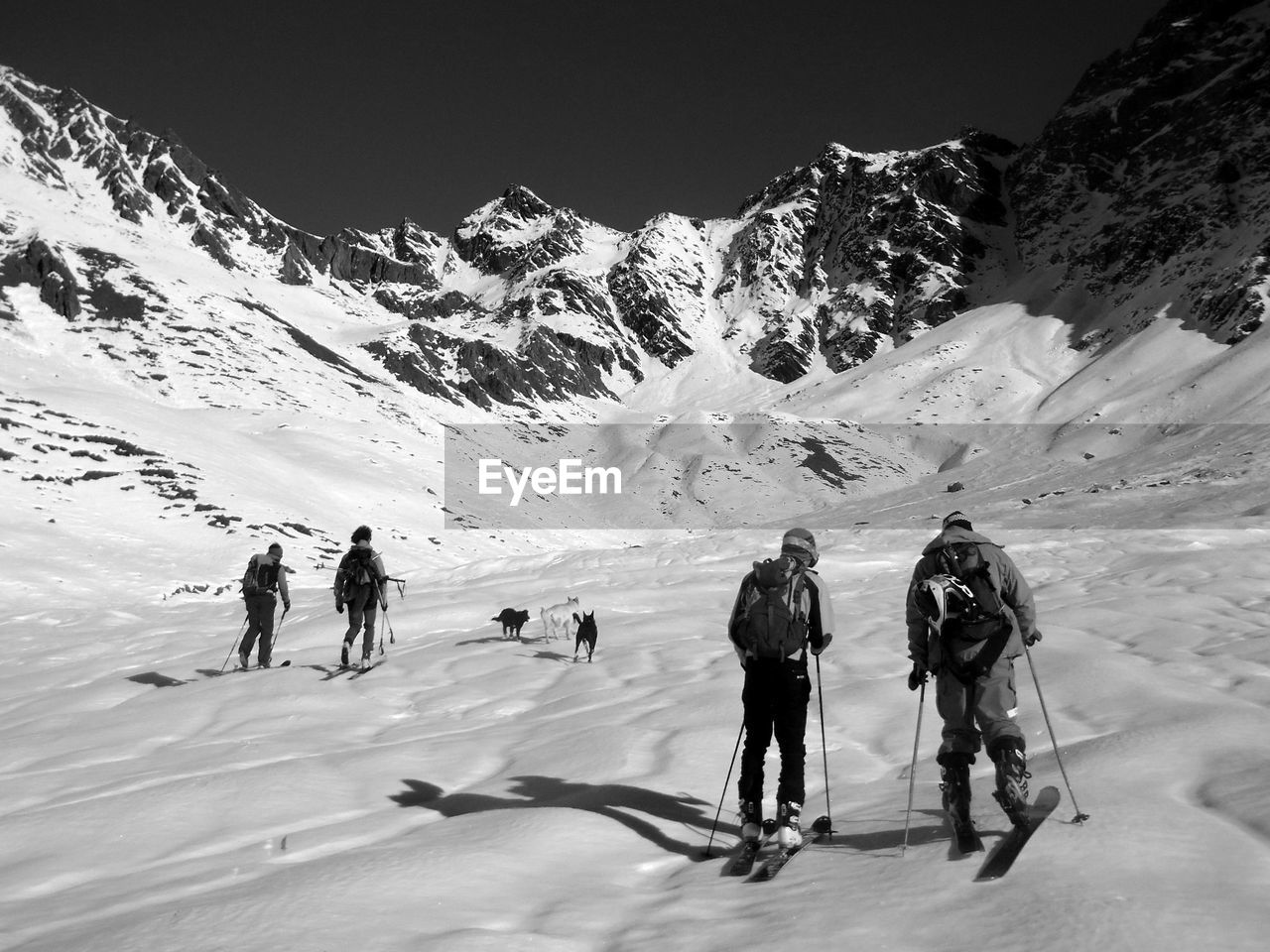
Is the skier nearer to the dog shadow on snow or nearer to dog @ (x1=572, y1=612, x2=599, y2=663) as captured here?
the dog shadow on snow

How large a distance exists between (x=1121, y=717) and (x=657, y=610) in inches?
466

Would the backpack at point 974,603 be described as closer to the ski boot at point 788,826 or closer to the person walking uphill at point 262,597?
the ski boot at point 788,826

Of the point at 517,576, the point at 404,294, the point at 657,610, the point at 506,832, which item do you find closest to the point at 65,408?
the point at 517,576

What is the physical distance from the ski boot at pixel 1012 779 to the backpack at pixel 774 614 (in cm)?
138

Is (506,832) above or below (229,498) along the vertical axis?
below

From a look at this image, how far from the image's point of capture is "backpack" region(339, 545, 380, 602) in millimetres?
13208

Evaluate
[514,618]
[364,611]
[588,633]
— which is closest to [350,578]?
[364,611]

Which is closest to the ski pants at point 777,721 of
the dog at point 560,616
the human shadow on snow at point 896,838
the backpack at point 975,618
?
the human shadow on snow at point 896,838

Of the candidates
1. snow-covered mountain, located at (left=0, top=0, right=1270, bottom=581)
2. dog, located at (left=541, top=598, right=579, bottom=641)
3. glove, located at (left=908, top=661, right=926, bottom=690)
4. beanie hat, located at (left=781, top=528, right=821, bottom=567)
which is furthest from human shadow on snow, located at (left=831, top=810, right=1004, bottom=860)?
snow-covered mountain, located at (left=0, top=0, right=1270, bottom=581)

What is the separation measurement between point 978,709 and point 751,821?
163 centimetres

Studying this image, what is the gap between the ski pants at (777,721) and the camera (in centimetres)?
552

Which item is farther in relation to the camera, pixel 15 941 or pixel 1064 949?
pixel 15 941

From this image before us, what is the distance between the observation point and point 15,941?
4172mm

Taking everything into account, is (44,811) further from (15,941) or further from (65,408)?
(65,408)
